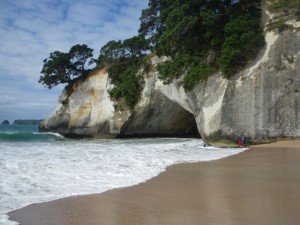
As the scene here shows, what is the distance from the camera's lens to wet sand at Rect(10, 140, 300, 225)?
4984mm

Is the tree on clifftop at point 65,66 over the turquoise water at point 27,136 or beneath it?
over

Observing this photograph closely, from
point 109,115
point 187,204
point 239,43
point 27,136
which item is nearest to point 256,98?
point 239,43

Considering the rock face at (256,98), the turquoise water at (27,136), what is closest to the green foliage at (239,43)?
the rock face at (256,98)

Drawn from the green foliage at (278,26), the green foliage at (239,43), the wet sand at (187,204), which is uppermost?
the green foliage at (278,26)

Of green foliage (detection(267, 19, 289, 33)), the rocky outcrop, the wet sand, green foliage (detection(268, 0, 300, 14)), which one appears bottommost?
the wet sand

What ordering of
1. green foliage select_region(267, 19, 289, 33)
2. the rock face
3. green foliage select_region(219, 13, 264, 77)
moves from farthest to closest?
green foliage select_region(267, 19, 289, 33)
green foliage select_region(219, 13, 264, 77)
the rock face

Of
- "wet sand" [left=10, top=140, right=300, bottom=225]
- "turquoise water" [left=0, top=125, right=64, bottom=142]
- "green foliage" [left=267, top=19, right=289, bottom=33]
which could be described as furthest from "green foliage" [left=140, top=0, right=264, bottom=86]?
"turquoise water" [left=0, top=125, right=64, bottom=142]

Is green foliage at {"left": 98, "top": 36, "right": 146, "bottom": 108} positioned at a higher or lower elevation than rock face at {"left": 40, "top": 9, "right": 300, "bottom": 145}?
higher

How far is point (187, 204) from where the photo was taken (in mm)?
5895

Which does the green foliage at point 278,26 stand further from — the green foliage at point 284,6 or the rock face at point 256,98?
the green foliage at point 284,6

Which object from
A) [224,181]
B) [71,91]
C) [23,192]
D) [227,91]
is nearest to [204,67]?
[227,91]

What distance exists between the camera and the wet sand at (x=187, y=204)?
16.4ft

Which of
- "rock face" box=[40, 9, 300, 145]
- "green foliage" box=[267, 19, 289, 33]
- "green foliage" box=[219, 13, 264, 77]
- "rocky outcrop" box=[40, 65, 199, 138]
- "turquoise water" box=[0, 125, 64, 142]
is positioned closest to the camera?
"rock face" box=[40, 9, 300, 145]

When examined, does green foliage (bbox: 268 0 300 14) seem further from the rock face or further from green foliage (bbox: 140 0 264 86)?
the rock face
